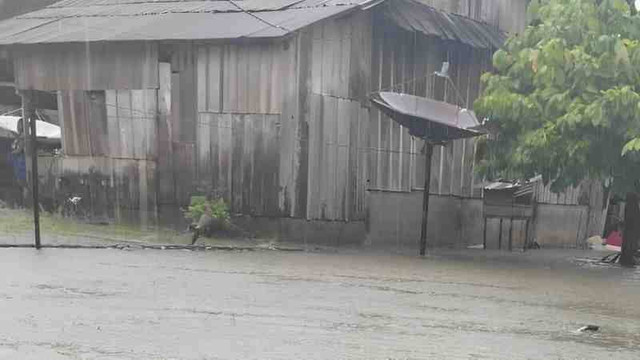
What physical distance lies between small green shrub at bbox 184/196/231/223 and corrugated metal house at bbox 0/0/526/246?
38 centimetres

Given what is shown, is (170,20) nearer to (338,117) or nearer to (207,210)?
(338,117)

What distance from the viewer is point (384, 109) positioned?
12.2 metres

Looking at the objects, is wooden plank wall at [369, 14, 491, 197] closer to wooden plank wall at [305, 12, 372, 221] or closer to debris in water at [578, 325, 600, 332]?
wooden plank wall at [305, 12, 372, 221]

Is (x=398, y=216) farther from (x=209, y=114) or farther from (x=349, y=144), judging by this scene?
(x=209, y=114)

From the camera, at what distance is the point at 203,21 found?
12.9 m

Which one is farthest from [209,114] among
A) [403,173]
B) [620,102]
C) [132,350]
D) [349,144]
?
[132,350]

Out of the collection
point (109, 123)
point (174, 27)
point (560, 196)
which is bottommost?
point (560, 196)

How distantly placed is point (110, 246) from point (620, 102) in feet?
28.7

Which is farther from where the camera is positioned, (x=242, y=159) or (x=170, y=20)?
Result: (x=170, y=20)

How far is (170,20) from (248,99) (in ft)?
9.19

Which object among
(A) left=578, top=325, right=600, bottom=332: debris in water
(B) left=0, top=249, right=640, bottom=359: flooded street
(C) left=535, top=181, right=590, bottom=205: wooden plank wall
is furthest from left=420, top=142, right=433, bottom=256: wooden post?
(C) left=535, top=181, right=590, bottom=205: wooden plank wall

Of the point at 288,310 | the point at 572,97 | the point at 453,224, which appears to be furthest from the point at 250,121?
the point at 453,224

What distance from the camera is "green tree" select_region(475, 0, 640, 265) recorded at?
978 centimetres

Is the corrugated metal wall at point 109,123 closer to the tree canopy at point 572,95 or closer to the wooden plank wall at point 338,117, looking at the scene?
the wooden plank wall at point 338,117
